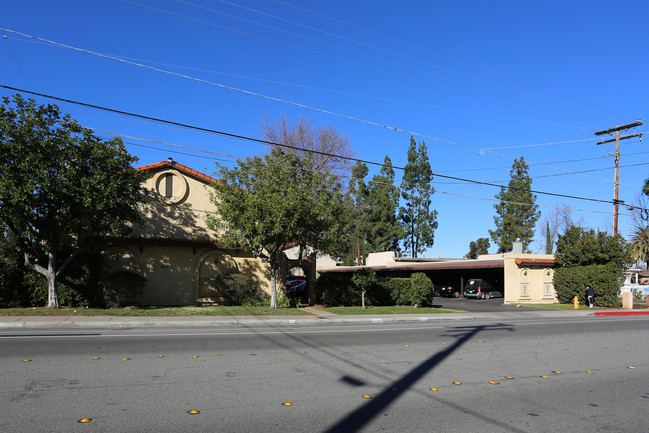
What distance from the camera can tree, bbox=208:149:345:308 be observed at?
62.9ft

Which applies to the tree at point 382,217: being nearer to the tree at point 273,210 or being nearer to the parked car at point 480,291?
the parked car at point 480,291

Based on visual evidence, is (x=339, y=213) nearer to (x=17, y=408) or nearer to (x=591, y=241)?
(x=17, y=408)

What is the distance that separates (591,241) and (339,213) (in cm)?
1883

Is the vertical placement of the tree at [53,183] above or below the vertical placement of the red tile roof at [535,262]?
above

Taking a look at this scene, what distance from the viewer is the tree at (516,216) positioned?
167 ft

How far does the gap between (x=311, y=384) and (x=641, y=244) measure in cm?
5181

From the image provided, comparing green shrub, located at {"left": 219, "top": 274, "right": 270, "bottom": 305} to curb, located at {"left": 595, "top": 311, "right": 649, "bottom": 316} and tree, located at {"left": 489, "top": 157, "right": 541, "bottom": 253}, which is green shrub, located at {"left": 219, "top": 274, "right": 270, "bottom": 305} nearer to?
curb, located at {"left": 595, "top": 311, "right": 649, "bottom": 316}

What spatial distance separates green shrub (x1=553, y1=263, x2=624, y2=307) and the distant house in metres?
21.3

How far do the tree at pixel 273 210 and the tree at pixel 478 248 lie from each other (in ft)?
221

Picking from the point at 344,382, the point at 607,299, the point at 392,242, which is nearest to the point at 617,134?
the point at 607,299

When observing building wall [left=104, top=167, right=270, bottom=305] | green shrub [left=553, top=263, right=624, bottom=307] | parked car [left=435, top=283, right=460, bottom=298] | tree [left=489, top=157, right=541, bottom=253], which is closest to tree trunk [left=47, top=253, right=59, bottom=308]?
building wall [left=104, top=167, right=270, bottom=305]

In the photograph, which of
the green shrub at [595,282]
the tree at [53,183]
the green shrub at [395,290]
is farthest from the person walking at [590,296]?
the tree at [53,183]

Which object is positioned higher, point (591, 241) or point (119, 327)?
point (591, 241)

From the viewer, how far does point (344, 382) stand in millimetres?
7320
